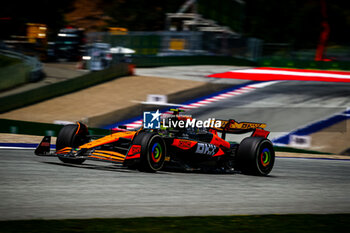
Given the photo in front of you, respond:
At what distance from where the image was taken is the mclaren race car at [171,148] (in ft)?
30.0

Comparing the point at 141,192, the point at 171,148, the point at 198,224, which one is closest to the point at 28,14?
the point at 171,148

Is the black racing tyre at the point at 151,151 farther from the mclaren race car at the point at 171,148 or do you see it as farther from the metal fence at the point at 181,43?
the metal fence at the point at 181,43

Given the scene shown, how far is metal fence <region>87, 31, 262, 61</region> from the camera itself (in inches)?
1159

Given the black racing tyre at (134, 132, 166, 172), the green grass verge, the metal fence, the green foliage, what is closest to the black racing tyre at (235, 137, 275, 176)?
the black racing tyre at (134, 132, 166, 172)

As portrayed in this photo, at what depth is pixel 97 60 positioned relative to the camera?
25.9 m

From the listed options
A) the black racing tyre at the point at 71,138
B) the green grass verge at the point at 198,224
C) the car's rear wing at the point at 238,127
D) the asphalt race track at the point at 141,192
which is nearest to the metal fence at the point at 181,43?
the car's rear wing at the point at 238,127

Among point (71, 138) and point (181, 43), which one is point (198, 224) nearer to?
point (71, 138)

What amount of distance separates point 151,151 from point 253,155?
7.45 feet

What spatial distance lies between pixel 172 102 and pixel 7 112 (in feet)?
22.2

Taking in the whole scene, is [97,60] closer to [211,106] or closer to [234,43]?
[211,106]

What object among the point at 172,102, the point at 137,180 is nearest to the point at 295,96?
the point at 172,102

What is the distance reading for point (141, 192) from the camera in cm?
755

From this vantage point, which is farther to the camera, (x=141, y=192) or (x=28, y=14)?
(x=28, y=14)

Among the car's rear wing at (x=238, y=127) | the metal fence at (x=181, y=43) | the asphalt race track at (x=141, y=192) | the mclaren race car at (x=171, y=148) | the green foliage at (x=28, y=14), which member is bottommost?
the asphalt race track at (x=141, y=192)
